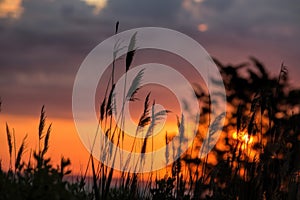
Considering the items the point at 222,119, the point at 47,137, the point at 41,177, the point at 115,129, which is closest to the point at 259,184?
the point at 222,119

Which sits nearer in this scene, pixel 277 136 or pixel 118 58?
pixel 118 58

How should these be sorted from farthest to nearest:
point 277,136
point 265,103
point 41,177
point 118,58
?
point 277,136 < point 265,103 < point 118,58 < point 41,177

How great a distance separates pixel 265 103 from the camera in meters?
5.64

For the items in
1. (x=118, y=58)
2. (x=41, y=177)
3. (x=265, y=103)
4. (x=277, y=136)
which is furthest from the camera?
(x=277, y=136)

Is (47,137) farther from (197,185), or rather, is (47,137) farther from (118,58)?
(197,185)

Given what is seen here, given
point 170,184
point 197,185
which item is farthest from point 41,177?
point 170,184

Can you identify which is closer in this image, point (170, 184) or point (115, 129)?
point (115, 129)

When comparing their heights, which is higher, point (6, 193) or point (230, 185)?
point (230, 185)

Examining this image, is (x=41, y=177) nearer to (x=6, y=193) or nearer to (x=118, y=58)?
(x=6, y=193)

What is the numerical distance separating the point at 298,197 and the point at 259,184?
0.55 metres

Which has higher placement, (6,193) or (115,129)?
(115,129)

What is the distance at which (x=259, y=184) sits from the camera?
19.3 feet

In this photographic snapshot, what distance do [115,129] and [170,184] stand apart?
1.34 meters

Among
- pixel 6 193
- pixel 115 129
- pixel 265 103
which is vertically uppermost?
pixel 265 103
